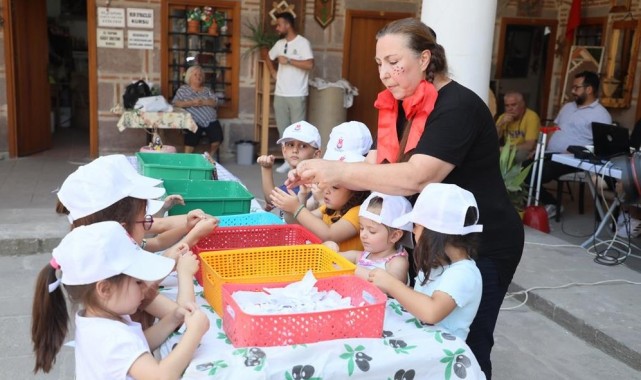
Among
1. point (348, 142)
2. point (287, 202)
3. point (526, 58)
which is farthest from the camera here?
point (526, 58)

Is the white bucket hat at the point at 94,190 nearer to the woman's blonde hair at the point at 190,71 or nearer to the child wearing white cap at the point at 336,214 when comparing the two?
the child wearing white cap at the point at 336,214

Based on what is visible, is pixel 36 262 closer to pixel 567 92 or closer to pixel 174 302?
pixel 174 302

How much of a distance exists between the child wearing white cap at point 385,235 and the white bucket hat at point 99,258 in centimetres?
96

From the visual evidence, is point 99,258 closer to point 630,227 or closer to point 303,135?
point 303,135

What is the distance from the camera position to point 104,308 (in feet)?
6.11

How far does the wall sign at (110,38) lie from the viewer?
8641mm

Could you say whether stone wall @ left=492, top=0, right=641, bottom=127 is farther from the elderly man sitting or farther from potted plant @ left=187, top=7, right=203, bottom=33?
potted plant @ left=187, top=7, right=203, bottom=33

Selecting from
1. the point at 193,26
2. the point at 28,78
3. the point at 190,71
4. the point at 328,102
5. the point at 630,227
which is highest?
the point at 193,26

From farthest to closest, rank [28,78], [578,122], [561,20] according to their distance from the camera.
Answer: [561,20] → [28,78] → [578,122]

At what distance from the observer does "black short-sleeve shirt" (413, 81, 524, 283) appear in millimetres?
2213

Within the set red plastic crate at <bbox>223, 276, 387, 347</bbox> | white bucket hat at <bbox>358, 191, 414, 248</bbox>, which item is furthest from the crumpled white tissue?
white bucket hat at <bbox>358, 191, 414, 248</bbox>

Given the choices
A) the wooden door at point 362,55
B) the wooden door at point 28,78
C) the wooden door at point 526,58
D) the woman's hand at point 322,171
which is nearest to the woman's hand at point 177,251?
the woman's hand at point 322,171

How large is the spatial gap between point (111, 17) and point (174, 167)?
556cm

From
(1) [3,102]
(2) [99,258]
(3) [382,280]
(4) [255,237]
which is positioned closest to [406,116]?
(3) [382,280]
